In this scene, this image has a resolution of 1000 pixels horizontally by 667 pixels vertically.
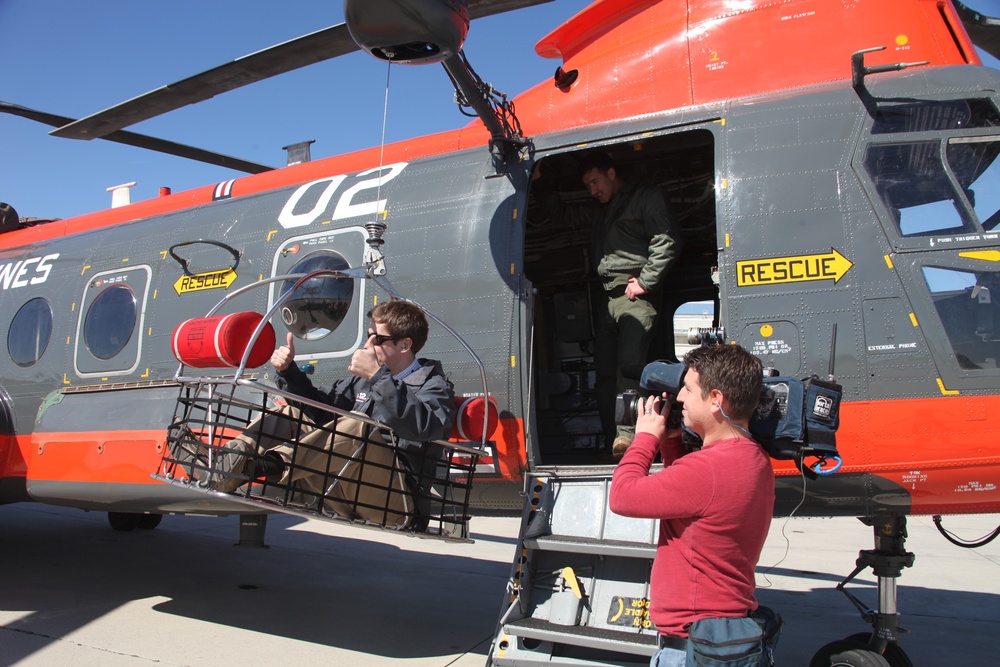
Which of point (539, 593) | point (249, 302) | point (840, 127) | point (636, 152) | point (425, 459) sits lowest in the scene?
point (539, 593)

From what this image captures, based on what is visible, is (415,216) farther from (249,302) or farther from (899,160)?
(899,160)

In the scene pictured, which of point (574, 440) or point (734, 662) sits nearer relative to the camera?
point (734, 662)

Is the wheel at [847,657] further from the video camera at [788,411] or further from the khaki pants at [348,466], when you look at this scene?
the khaki pants at [348,466]

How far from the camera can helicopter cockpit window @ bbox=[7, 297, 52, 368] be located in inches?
268

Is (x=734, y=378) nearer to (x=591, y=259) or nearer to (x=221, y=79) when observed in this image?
(x=221, y=79)

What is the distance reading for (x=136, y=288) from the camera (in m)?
6.32

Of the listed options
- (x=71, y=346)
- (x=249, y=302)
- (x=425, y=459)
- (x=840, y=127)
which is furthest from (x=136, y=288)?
(x=840, y=127)

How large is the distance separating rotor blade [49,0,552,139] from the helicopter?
2 centimetres

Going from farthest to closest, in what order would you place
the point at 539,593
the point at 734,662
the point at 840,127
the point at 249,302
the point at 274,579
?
the point at 274,579, the point at 249,302, the point at 840,127, the point at 539,593, the point at 734,662

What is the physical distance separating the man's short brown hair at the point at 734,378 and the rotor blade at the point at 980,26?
4440mm

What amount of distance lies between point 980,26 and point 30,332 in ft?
27.0

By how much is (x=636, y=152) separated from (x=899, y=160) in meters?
2.15

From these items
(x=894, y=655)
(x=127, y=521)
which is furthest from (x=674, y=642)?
(x=127, y=521)

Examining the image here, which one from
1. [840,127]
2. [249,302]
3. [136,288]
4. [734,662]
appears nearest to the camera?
[734,662]
